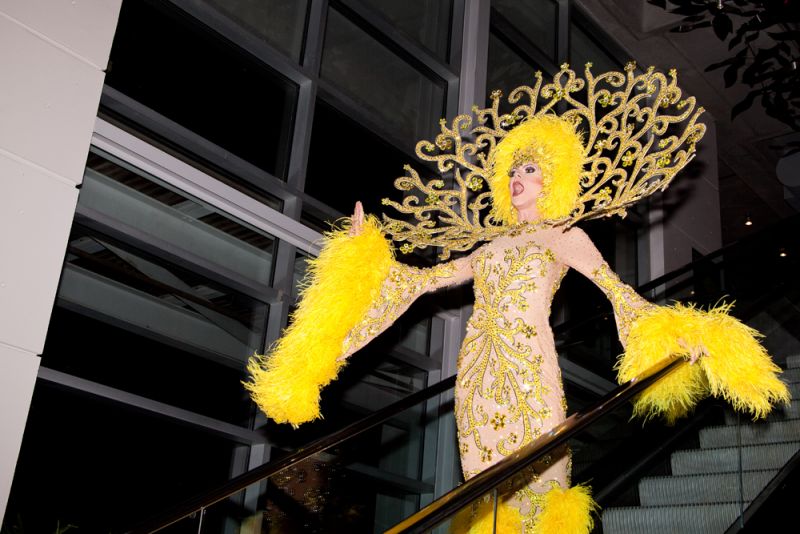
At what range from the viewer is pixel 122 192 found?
173 inches

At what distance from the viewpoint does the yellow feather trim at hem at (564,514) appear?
314 centimetres

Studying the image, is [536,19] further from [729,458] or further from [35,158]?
[35,158]

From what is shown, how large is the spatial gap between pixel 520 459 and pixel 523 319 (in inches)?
35.4

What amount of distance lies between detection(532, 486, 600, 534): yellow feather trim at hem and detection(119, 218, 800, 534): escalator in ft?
0.69

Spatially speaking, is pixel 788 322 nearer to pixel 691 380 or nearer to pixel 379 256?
pixel 691 380

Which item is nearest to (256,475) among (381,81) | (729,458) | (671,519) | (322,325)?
(322,325)

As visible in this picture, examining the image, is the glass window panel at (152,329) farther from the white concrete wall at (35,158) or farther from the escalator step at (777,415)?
the escalator step at (777,415)

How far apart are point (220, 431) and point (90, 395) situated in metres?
0.71

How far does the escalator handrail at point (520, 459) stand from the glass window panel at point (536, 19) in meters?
4.64

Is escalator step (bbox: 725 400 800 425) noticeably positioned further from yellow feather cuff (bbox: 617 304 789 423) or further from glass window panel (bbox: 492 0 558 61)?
glass window panel (bbox: 492 0 558 61)

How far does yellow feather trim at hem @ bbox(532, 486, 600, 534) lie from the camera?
3.14m

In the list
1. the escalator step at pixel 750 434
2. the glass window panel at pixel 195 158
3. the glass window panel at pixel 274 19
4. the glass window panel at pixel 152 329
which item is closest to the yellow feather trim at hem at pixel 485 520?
the escalator step at pixel 750 434

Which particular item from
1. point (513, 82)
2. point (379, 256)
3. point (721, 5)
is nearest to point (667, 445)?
point (379, 256)

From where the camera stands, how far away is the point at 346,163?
18.6ft
